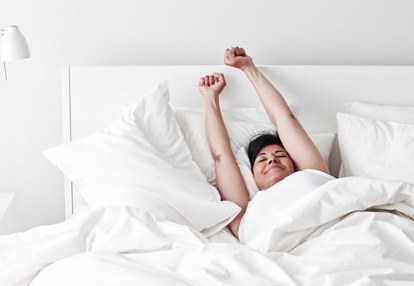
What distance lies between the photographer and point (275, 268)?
6.16 feet

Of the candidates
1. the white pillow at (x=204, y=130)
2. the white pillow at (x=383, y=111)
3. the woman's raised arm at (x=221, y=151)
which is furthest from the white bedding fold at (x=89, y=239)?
the white pillow at (x=383, y=111)

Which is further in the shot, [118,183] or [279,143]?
[279,143]

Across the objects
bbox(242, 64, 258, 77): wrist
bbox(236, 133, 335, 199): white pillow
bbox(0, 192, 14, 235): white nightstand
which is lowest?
bbox(0, 192, 14, 235): white nightstand

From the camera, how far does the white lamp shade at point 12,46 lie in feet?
8.05

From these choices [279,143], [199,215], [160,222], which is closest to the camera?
[160,222]

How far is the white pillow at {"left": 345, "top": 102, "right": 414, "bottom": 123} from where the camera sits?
2760 millimetres

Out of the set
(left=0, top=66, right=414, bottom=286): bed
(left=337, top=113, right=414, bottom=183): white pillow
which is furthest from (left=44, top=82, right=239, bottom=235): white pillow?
(left=337, top=113, right=414, bottom=183): white pillow

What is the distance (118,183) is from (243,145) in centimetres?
53

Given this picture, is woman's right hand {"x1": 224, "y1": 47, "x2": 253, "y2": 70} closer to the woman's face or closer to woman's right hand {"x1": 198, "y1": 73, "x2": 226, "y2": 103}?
woman's right hand {"x1": 198, "y1": 73, "x2": 226, "y2": 103}

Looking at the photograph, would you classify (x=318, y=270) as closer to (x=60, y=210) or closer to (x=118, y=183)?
(x=118, y=183)

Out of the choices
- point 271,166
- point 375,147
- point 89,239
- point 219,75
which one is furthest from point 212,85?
point 89,239

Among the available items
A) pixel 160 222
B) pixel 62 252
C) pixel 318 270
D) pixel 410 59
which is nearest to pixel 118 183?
pixel 160 222

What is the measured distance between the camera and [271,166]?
2545 mm

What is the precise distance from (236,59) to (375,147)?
23.5 inches
